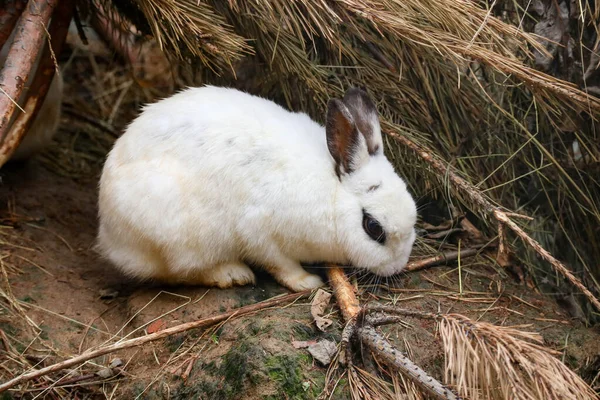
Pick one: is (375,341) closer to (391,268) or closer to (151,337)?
(391,268)

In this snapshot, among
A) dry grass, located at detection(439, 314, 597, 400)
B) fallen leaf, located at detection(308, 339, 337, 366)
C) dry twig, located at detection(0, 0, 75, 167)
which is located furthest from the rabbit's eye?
dry twig, located at detection(0, 0, 75, 167)

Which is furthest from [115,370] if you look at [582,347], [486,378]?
[582,347]

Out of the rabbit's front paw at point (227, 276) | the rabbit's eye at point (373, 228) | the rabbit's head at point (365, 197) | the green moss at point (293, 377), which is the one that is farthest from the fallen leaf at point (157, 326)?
the rabbit's eye at point (373, 228)

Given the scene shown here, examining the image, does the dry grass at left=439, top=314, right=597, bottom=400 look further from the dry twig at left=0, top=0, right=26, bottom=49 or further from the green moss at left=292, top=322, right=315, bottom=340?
the dry twig at left=0, top=0, right=26, bottom=49

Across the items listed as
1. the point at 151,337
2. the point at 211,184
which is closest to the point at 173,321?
the point at 151,337

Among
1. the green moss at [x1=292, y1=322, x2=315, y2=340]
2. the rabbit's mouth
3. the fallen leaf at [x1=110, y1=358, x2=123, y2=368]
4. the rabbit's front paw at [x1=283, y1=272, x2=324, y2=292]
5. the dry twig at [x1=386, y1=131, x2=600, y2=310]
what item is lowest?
the fallen leaf at [x1=110, y1=358, x2=123, y2=368]

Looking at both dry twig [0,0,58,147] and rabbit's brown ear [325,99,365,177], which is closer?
rabbit's brown ear [325,99,365,177]

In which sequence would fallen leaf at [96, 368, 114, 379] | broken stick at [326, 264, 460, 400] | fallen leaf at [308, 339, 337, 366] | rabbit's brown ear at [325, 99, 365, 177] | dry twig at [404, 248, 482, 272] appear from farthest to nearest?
dry twig at [404, 248, 482, 272] < rabbit's brown ear at [325, 99, 365, 177] < fallen leaf at [96, 368, 114, 379] < fallen leaf at [308, 339, 337, 366] < broken stick at [326, 264, 460, 400]
